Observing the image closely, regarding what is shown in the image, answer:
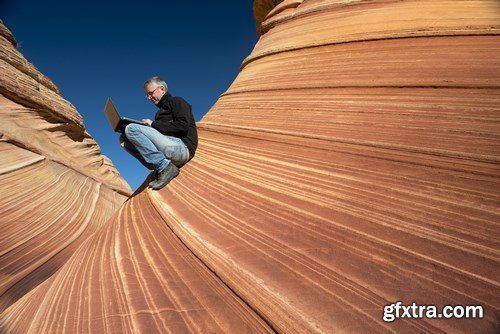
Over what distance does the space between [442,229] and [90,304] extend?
1641mm

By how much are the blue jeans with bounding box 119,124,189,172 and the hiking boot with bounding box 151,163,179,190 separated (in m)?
0.04

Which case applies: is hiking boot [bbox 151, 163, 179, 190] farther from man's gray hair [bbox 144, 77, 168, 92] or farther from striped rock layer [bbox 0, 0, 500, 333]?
man's gray hair [bbox 144, 77, 168, 92]

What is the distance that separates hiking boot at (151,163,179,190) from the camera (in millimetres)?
2480

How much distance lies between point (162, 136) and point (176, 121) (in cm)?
19

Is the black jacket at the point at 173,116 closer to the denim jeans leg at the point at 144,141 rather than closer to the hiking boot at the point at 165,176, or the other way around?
the denim jeans leg at the point at 144,141

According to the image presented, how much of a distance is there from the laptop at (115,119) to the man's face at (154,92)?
26 cm

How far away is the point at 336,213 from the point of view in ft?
4.90

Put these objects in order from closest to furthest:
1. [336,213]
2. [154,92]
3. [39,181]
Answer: [336,213] < [154,92] < [39,181]

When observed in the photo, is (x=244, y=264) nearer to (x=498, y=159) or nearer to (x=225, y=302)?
(x=225, y=302)

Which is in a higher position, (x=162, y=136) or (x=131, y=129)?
(x=162, y=136)

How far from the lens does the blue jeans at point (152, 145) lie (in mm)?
2400

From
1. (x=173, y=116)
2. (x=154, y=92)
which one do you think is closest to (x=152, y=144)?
(x=173, y=116)

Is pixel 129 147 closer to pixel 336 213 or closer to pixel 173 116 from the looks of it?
pixel 173 116

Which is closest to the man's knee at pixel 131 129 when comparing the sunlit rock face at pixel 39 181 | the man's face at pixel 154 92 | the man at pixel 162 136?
the man at pixel 162 136
